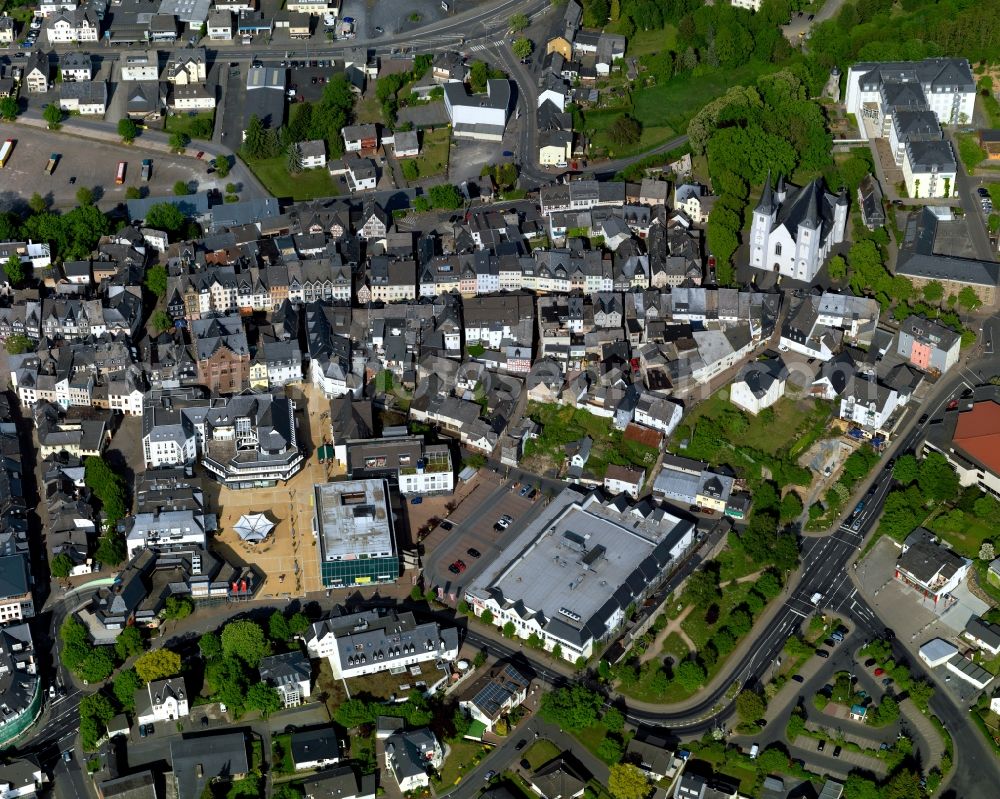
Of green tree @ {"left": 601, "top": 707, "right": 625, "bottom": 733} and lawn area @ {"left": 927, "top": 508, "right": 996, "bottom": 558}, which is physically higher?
lawn area @ {"left": 927, "top": 508, "right": 996, "bottom": 558}

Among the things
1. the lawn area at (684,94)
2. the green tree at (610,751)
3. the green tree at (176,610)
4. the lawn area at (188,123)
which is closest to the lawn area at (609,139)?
the lawn area at (684,94)

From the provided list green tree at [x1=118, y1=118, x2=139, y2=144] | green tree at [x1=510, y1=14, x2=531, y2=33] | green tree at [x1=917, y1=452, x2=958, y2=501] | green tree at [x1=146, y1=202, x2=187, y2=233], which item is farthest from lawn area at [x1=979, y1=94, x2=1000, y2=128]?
green tree at [x1=118, y1=118, x2=139, y2=144]

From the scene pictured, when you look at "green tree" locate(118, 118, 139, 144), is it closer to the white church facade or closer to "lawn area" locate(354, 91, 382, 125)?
"lawn area" locate(354, 91, 382, 125)

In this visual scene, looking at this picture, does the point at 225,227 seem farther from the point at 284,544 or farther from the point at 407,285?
the point at 284,544

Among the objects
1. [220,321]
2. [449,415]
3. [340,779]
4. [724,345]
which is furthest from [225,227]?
[340,779]

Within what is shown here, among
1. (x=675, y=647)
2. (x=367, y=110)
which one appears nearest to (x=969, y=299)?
(x=675, y=647)

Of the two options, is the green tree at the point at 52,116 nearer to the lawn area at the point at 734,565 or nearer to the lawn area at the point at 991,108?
the lawn area at the point at 734,565
